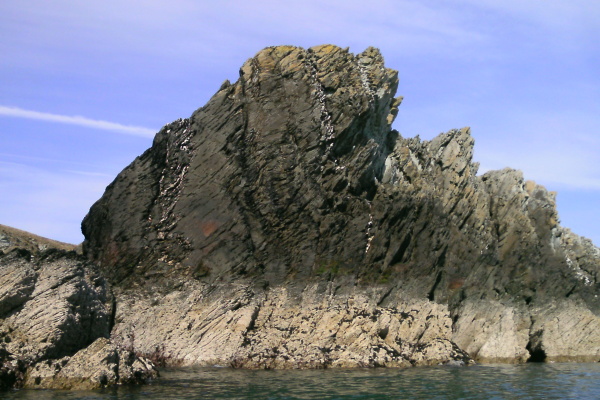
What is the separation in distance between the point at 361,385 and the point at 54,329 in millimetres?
17204

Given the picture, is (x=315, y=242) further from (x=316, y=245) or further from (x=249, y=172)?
(x=249, y=172)

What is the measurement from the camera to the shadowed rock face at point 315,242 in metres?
56.2

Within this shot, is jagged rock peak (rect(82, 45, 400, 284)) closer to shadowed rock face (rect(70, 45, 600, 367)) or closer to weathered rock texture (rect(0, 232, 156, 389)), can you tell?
shadowed rock face (rect(70, 45, 600, 367))

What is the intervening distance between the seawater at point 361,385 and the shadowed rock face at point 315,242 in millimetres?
5400

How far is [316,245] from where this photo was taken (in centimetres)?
6053

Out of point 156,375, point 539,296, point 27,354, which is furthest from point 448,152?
point 27,354

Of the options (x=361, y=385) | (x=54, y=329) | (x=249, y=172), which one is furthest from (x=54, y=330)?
(x=249, y=172)

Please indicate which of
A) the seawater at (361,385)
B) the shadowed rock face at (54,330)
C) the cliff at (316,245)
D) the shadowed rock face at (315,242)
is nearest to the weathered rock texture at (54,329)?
the shadowed rock face at (54,330)

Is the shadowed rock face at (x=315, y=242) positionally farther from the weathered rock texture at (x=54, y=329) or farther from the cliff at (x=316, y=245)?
the weathered rock texture at (x=54, y=329)

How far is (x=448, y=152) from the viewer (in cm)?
6906

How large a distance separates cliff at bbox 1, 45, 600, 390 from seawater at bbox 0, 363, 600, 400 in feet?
16.0

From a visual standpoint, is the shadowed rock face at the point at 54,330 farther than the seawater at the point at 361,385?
Yes

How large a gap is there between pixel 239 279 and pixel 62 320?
19.7 m

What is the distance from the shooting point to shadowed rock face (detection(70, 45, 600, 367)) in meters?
56.2
